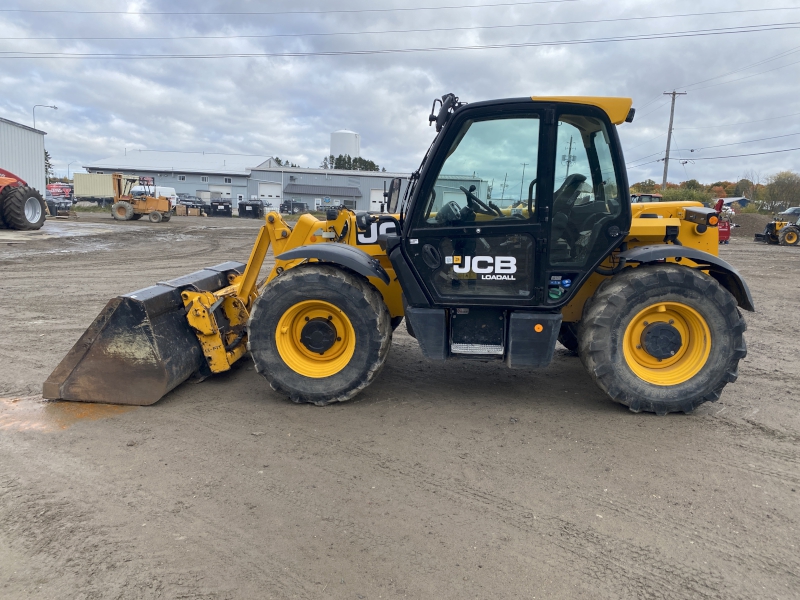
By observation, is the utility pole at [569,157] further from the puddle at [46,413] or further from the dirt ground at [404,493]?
the puddle at [46,413]

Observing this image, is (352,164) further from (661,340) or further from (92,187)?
(661,340)

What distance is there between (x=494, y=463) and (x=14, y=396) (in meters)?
3.95

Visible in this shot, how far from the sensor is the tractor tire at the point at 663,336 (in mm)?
4270

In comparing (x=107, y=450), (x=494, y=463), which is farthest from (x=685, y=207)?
(x=107, y=450)

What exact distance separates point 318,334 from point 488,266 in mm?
1472

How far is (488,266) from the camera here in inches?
172

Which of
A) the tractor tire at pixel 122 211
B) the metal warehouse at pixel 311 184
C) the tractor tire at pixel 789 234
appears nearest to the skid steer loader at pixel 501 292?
the tractor tire at pixel 789 234

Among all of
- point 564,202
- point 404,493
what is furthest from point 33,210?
point 404,493

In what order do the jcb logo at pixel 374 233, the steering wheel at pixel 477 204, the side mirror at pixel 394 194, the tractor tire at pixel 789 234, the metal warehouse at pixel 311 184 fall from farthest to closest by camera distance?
the metal warehouse at pixel 311 184 → the tractor tire at pixel 789 234 → the jcb logo at pixel 374 233 → the side mirror at pixel 394 194 → the steering wheel at pixel 477 204

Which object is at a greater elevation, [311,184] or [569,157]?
[311,184]

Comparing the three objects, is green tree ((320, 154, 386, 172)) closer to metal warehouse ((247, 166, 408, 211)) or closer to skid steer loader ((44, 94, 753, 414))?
metal warehouse ((247, 166, 408, 211))

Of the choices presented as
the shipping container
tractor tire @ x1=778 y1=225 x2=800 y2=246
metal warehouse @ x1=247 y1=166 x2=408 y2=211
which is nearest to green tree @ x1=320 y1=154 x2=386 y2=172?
metal warehouse @ x1=247 y1=166 x2=408 y2=211

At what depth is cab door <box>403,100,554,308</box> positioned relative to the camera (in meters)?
4.19

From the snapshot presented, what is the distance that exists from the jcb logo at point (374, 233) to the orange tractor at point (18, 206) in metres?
18.2
